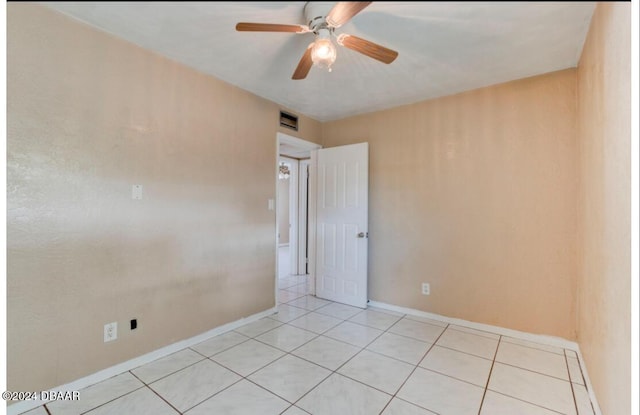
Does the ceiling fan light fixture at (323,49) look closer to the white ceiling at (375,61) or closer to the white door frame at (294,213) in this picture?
the white ceiling at (375,61)

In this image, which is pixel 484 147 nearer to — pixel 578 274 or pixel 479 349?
pixel 578 274

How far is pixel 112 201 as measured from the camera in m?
1.95

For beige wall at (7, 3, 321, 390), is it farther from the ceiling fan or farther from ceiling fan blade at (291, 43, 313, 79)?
ceiling fan blade at (291, 43, 313, 79)

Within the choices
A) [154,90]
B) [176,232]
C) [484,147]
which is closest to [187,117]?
[154,90]

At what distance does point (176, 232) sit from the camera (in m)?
2.31

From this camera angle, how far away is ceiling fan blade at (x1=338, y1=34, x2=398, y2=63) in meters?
1.54

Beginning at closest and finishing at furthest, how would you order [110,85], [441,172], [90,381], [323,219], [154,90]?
[90,381], [110,85], [154,90], [441,172], [323,219]

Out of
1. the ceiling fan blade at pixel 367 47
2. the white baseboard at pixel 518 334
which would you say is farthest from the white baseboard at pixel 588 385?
the ceiling fan blade at pixel 367 47

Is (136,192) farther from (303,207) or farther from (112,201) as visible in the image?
(303,207)

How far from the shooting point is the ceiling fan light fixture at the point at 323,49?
4.94ft

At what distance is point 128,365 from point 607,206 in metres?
3.08

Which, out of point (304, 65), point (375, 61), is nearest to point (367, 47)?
point (304, 65)

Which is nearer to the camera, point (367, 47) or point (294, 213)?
point (367, 47)

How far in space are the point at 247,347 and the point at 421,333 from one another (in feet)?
5.22
